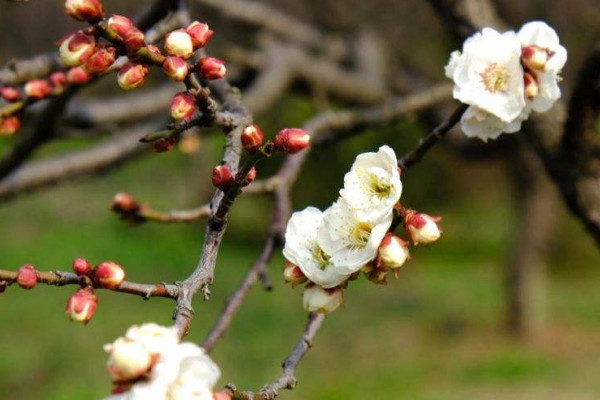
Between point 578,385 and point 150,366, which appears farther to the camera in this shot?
point 578,385

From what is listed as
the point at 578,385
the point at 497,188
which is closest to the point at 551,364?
the point at 578,385

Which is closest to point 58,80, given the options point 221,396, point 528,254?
point 221,396

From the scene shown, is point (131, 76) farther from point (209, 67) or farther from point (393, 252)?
point (393, 252)

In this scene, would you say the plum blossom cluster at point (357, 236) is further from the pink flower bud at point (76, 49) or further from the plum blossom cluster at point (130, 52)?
the pink flower bud at point (76, 49)

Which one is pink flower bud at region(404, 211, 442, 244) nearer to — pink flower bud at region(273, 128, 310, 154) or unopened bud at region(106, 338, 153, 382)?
pink flower bud at region(273, 128, 310, 154)

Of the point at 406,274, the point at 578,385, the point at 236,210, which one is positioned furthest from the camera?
the point at 236,210

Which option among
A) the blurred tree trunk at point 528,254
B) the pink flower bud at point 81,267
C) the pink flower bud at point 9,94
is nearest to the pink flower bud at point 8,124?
the pink flower bud at point 9,94

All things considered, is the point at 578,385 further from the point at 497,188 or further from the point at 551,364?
the point at 497,188
